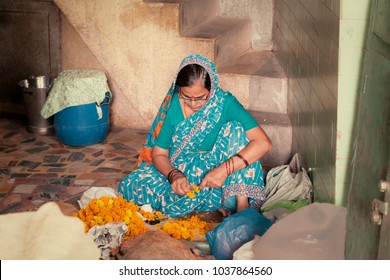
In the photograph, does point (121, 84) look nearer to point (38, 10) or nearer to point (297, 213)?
point (38, 10)

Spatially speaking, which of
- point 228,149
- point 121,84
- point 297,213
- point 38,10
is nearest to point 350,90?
point 297,213

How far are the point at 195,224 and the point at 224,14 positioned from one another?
2.59 m

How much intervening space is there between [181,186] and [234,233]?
1.90 feet

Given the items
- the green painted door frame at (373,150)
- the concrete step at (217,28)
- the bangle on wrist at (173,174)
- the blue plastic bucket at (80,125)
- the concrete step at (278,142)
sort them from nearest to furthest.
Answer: the green painted door frame at (373,150) → the bangle on wrist at (173,174) → the concrete step at (278,142) → the concrete step at (217,28) → the blue plastic bucket at (80,125)

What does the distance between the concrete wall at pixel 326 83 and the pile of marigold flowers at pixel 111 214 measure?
1203 mm

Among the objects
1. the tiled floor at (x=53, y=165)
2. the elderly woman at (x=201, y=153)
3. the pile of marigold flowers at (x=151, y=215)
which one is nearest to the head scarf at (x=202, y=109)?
the elderly woman at (x=201, y=153)

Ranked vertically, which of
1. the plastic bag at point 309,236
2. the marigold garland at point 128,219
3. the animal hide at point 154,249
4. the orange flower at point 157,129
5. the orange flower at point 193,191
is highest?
the orange flower at point 157,129

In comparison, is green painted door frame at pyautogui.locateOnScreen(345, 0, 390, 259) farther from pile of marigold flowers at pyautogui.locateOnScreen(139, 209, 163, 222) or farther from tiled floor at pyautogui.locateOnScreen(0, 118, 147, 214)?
tiled floor at pyautogui.locateOnScreen(0, 118, 147, 214)

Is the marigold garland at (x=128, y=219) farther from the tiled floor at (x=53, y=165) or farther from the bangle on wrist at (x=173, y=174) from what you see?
the tiled floor at (x=53, y=165)

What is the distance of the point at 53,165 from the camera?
5801mm

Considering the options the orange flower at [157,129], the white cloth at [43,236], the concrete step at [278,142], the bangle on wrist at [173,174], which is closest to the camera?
the white cloth at [43,236]

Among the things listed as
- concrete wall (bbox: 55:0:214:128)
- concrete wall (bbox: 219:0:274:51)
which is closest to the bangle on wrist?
concrete wall (bbox: 55:0:214:128)

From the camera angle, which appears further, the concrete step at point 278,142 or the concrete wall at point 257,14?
the concrete wall at point 257,14

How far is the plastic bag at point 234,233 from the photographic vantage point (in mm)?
3928
